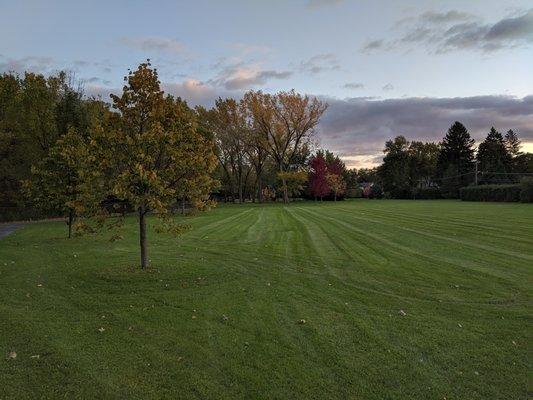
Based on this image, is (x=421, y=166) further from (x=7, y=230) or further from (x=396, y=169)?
(x=7, y=230)

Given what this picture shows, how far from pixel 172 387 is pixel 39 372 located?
1665 mm

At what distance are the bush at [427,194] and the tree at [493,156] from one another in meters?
12.5

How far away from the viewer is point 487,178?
87.3m

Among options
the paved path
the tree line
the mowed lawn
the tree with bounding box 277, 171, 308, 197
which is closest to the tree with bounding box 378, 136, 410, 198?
the tree line

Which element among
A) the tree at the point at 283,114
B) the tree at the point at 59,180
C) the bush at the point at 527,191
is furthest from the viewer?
the tree at the point at 283,114

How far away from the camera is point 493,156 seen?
94.1 metres

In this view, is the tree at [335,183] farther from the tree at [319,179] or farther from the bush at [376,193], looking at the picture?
the bush at [376,193]

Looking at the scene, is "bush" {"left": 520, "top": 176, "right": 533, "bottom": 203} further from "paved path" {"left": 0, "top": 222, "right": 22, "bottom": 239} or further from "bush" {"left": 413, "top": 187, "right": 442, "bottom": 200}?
"paved path" {"left": 0, "top": 222, "right": 22, "bottom": 239}

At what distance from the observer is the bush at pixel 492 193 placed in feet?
165

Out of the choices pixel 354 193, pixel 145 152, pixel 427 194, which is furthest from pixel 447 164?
pixel 145 152

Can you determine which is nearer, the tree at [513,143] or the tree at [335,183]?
the tree at [335,183]

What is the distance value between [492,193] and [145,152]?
2222 inches

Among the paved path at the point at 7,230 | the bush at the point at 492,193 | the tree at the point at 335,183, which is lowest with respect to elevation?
the paved path at the point at 7,230

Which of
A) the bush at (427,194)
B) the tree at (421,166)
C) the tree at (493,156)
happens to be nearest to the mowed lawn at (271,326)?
the bush at (427,194)
